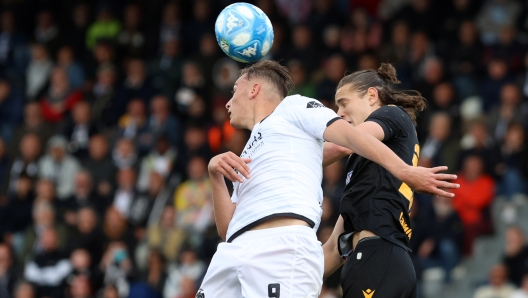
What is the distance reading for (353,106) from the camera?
6.36 m

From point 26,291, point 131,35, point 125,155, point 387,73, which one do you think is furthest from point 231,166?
point 131,35

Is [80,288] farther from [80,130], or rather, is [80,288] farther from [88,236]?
[80,130]

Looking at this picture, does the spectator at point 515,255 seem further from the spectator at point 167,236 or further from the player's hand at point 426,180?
the player's hand at point 426,180

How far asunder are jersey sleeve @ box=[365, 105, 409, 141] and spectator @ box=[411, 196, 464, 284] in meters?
6.35

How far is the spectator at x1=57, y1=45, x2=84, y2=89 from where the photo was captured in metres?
17.5

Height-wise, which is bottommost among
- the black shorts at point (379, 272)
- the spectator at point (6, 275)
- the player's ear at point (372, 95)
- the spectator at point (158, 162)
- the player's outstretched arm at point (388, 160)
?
the spectator at point (6, 275)

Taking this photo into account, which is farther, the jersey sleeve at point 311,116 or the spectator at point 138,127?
the spectator at point 138,127

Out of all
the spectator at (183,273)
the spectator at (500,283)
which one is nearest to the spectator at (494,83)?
the spectator at (500,283)

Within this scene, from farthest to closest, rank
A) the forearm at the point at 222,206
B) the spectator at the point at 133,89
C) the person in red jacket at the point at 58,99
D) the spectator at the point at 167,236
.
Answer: the person in red jacket at the point at 58,99 < the spectator at the point at 133,89 < the spectator at the point at 167,236 < the forearm at the point at 222,206

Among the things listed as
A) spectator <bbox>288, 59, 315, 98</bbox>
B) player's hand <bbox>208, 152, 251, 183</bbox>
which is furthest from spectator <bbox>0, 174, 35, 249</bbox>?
player's hand <bbox>208, 152, 251, 183</bbox>

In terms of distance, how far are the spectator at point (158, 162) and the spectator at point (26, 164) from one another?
217 cm

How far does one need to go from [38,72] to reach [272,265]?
43.8 ft

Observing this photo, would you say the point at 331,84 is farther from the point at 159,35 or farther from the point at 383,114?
the point at 383,114

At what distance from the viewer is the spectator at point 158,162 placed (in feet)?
49.0
